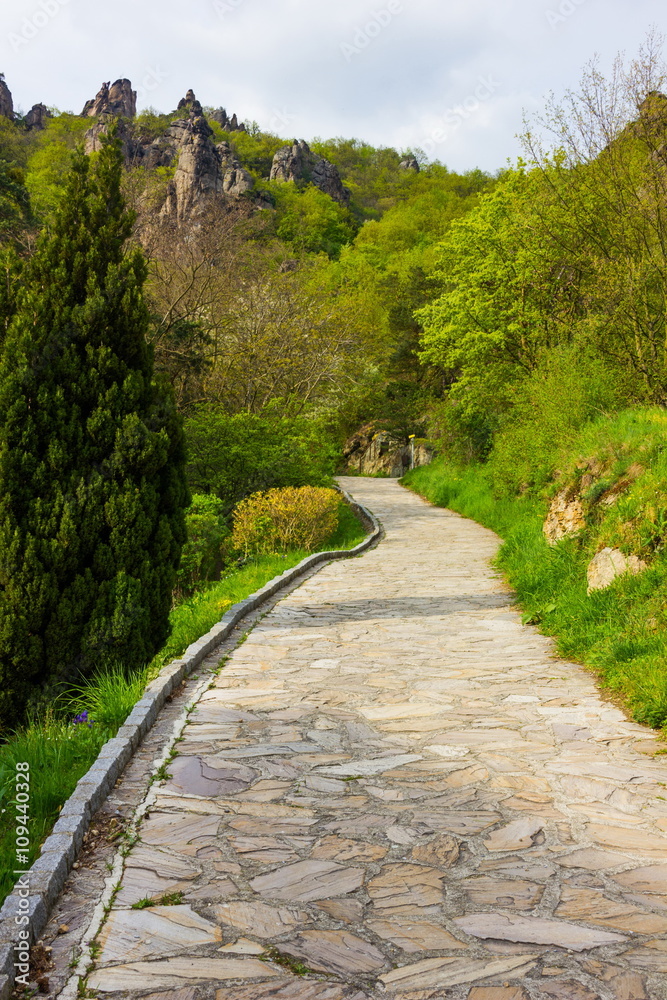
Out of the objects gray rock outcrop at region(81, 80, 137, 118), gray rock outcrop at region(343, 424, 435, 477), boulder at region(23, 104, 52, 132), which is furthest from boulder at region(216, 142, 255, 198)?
gray rock outcrop at region(81, 80, 137, 118)

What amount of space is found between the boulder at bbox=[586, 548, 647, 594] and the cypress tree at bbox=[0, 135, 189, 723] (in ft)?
14.8

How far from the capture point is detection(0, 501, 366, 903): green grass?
3920mm

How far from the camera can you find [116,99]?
100438 mm

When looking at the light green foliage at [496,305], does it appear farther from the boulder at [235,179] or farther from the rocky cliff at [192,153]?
the boulder at [235,179]

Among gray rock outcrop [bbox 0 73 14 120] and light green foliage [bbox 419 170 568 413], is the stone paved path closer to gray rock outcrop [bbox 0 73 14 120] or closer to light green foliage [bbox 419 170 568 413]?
light green foliage [bbox 419 170 568 413]

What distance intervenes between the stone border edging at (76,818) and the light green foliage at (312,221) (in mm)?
52650

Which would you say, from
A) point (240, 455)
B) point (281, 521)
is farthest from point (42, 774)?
point (240, 455)

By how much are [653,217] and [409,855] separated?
43.5 ft

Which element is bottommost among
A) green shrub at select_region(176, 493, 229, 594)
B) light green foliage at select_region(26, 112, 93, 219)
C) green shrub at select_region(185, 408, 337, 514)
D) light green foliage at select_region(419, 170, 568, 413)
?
green shrub at select_region(176, 493, 229, 594)

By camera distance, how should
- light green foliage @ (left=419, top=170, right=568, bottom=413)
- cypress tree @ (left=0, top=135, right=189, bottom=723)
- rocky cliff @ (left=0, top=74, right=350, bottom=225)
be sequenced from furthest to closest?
rocky cliff @ (left=0, top=74, right=350, bottom=225) → light green foliage @ (left=419, top=170, right=568, bottom=413) → cypress tree @ (left=0, top=135, right=189, bottom=723)

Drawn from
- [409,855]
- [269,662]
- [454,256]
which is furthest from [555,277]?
[409,855]

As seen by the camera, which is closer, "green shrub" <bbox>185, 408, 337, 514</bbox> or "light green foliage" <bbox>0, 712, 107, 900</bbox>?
"light green foliage" <bbox>0, 712, 107, 900</bbox>

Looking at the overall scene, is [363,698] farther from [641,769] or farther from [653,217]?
[653,217]

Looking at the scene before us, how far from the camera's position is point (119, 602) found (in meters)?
7.00
